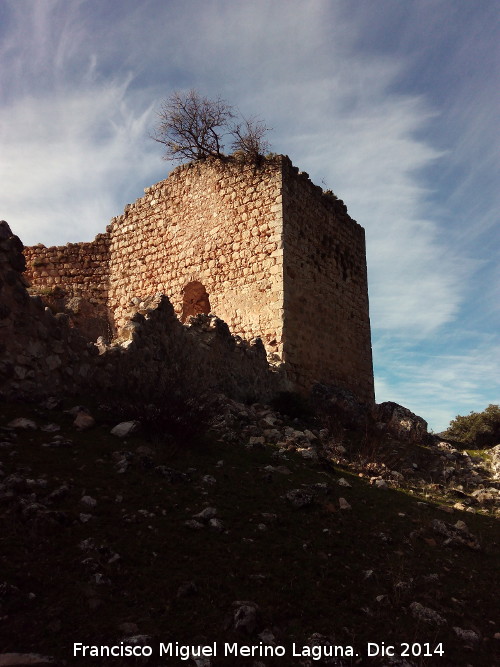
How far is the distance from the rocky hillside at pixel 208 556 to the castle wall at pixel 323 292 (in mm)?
5610

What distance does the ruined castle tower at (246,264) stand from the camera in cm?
1080

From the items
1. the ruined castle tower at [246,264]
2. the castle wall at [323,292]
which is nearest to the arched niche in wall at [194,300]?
the ruined castle tower at [246,264]

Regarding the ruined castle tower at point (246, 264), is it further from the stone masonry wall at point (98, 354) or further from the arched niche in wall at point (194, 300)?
the stone masonry wall at point (98, 354)

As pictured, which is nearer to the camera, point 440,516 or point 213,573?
point 213,573

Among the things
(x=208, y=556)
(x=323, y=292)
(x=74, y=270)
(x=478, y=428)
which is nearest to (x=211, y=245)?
(x=323, y=292)

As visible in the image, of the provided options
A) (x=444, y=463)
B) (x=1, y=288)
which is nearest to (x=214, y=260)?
(x=444, y=463)

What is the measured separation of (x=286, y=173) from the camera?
1120 centimetres

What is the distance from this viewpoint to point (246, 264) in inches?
439

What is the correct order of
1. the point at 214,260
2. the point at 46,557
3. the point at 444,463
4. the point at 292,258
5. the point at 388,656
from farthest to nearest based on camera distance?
1. the point at 214,260
2. the point at 292,258
3. the point at 444,463
4. the point at 46,557
5. the point at 388,656

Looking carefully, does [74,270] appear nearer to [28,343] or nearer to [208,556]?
[28,343]

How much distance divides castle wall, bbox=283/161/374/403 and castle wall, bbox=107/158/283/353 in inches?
14.3

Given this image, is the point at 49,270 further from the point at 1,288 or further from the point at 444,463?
the point at 444,463

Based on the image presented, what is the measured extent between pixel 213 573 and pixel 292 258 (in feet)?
28.4

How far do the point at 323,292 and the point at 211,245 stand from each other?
2.81 m
